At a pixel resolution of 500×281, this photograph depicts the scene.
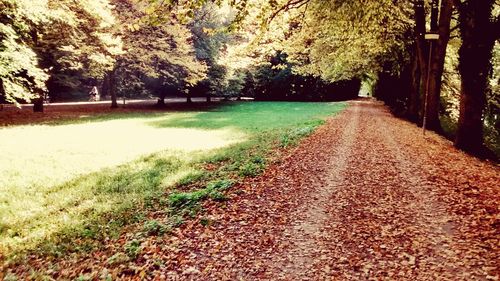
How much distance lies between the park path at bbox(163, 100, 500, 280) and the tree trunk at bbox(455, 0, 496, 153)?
2.49m

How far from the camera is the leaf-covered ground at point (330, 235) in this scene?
5582mm

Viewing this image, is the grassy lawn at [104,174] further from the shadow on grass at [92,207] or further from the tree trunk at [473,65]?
the tree trunk at [473,65]

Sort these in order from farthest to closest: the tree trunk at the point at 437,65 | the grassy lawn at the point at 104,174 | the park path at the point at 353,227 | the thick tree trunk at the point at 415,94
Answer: the thick tree trunk at the point at 415,94
the tree trunk at the point at 437,65
the grassy lawn at the point at 104,174
the park path at the point at 353,227

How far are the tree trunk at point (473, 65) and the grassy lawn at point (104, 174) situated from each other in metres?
6.05

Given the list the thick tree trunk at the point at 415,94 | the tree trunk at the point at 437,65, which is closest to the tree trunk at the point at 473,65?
the tree trunk at the point at 437,65

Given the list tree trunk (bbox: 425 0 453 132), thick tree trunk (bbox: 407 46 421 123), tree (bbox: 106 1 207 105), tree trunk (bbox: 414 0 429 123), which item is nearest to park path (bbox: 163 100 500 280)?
tree trunk (bbox: 425 0 453 132)

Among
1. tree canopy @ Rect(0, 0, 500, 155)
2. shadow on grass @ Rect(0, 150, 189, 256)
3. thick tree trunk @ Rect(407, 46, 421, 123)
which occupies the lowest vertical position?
shadow on grass @ Rect(0, 150, 189, 256)

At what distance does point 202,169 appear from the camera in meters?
11.4

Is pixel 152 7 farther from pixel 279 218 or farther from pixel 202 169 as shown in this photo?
pixel 202 169

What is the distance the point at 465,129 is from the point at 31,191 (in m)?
13.4

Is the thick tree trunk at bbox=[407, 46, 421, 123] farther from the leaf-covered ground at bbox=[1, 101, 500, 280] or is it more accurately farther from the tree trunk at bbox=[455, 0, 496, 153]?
the leaf-covered ground at bbox=[1, 101, 500, 280]

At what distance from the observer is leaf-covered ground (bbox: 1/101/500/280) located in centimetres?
558

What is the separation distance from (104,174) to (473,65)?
11.9 metres

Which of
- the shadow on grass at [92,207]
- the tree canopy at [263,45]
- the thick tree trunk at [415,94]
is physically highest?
the tree canopy at [263,45]
